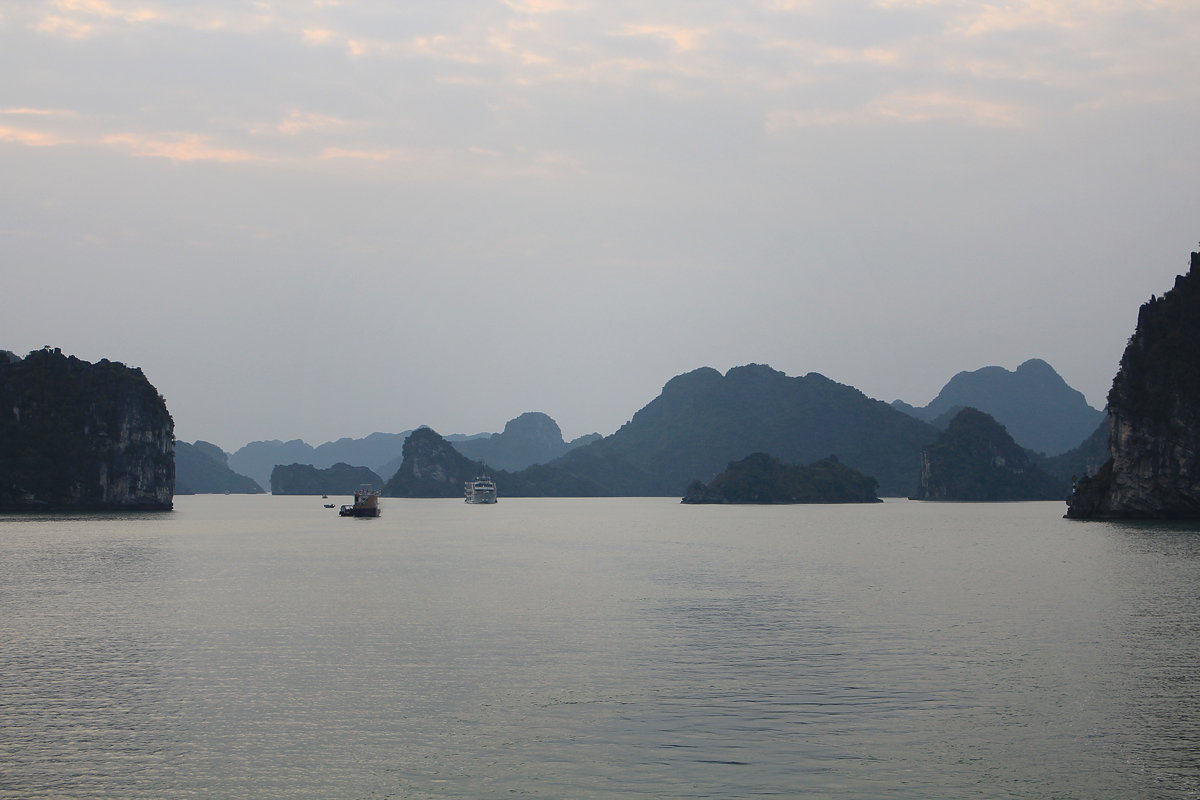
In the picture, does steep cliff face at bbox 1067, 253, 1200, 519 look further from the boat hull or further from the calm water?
the boat hull

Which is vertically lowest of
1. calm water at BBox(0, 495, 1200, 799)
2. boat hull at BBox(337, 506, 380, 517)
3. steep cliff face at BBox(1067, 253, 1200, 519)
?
boat hull at BBox(337, 506, 380, 517)

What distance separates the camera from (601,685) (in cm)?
3169

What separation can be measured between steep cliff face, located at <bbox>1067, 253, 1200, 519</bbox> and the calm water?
74.9m

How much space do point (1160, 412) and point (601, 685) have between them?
136 m

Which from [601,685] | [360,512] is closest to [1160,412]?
[601,685]

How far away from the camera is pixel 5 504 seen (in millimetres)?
191125

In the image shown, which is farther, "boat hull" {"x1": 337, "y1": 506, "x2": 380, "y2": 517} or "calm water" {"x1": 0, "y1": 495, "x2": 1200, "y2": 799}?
"boat hull" {"x1": 337, "y1": 506, "x2": 380, "y2": 517}

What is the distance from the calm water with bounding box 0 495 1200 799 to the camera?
21.7 metres

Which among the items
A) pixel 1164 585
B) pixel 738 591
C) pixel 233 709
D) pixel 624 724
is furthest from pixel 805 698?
pixel 1164 585

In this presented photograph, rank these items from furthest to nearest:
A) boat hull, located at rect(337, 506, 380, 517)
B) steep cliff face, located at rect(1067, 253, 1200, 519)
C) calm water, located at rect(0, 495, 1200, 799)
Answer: boat hull, located at rect(337, 506, 380, 517) < steep cliff face, located at rect(1067, 253, 1200, 519) < calm water, located at rect(0, 495, 1200, 799)

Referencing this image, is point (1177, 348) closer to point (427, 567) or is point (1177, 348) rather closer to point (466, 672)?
point (427, 567)

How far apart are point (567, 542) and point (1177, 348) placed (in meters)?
97.0

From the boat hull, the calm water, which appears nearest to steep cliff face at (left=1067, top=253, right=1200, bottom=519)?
the calm water

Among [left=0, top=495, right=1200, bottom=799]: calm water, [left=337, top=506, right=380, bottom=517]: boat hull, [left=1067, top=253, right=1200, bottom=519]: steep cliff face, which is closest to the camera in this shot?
[left=0, top=495, right=1200, bottom=799]: calm water
